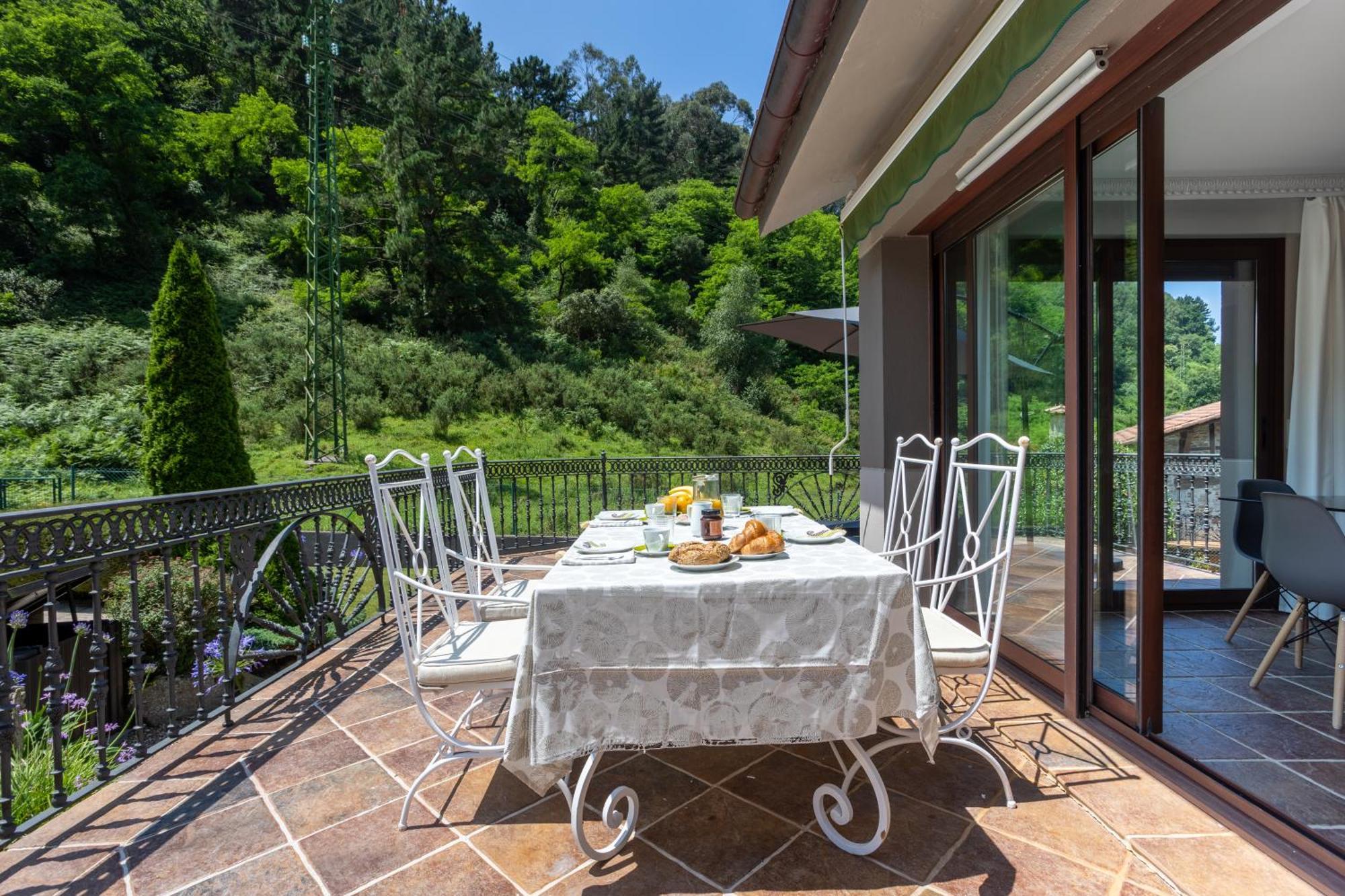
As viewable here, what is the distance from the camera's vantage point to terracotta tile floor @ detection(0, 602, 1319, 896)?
53.6 inches

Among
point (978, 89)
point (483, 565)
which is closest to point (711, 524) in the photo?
point (483, 565)

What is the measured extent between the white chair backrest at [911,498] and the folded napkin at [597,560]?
33.5 inches

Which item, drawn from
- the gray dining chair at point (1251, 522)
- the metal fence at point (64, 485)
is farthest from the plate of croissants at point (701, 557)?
the metal fence at point (64, 485)

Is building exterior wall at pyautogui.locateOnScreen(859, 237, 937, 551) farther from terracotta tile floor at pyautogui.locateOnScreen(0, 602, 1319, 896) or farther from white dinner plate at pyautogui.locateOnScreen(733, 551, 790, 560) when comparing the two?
white dinner plate at pyautogui.locateOnScreen(733, 551, 790, 560)

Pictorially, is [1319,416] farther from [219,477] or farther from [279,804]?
[219,477]

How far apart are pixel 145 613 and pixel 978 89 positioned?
5783mm

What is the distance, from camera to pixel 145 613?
170 inches

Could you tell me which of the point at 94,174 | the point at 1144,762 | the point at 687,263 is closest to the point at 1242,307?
the point at 1144,762

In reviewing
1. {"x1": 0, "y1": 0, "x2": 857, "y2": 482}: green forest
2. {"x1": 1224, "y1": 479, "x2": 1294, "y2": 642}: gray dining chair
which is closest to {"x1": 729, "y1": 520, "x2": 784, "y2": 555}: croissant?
{"x1": 1224, "y1": 479, "x2": 1294, "y2": 642}: gray dining chair

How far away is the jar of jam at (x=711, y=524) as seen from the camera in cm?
196

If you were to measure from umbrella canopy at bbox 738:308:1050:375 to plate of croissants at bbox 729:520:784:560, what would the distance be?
338 centimetres

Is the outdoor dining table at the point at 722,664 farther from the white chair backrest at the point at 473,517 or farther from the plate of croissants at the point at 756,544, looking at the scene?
the white chair backrest at the point at 473,517

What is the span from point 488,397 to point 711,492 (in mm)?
13698

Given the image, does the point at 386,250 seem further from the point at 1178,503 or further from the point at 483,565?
the point at 1178,503
